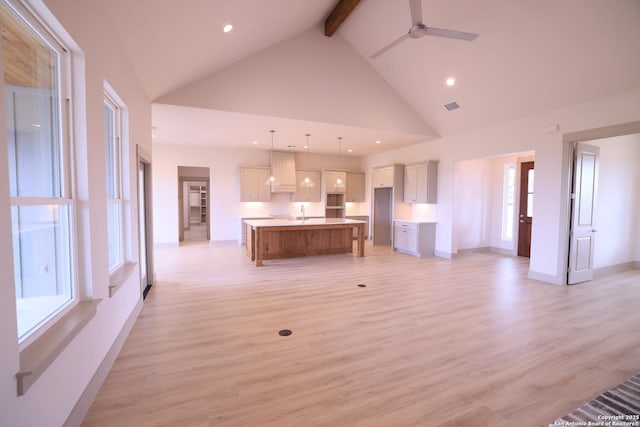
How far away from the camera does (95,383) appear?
1972mm

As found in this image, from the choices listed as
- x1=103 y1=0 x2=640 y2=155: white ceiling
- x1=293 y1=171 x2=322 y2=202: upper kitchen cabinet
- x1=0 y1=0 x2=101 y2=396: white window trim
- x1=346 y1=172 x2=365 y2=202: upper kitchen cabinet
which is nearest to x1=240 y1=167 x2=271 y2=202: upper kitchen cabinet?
x1=293 y1=171 x2=322 y2=202: upper kitchen cabinet

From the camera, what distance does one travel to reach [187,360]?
7.93 ft

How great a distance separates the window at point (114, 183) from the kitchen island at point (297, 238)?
9.34ft

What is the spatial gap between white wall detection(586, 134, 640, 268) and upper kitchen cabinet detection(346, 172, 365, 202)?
5888 millimetres

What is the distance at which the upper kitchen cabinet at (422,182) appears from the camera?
6977 millimetres

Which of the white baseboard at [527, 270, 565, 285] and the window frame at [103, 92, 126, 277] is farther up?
the window frame at [103, 92, 126, 277]

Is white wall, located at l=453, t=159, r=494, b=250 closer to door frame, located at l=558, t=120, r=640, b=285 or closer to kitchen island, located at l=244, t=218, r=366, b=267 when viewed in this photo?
door frame, located at l=558, t=120, r=640, b=285

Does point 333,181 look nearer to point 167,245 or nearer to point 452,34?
point 167,245

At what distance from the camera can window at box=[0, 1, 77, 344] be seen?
4.66ft

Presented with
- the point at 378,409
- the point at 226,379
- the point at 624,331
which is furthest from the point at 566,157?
the point at 226,379

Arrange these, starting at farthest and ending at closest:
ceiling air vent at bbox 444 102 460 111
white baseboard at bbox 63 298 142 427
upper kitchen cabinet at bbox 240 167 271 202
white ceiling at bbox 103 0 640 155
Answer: upper kitchen cabinet at bbox 240 167 271 202, ceiling air vent at bbox 444 102 460 111, white ceiling at bbox 103 0 640 155, white baseboard at bbox 63 298 142 427

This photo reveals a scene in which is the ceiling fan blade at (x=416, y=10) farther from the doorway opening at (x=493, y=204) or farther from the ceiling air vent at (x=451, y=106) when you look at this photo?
the doorway opening at (x=493, y=204)

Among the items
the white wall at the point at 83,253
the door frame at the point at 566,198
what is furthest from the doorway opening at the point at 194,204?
the door frame at the point at 566,198

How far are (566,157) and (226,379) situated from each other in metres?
5.75
